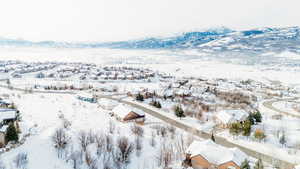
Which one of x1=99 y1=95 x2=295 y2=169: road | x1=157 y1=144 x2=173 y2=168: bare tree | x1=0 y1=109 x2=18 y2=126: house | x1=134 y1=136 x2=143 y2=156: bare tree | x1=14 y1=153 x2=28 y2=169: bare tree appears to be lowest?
x1=99 y1=95 x2=295 y2=169: road

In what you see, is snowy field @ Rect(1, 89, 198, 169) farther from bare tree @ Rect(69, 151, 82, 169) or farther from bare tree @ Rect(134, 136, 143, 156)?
bare tree @ Rect(69, 151, 82, 169)

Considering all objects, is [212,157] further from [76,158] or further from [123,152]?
[76,158]

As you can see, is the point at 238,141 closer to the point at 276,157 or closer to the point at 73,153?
the point at 276,157

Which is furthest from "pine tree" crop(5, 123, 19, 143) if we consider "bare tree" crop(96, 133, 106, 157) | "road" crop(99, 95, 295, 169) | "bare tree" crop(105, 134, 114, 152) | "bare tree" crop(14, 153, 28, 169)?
"road" crop(99, 95, 295, 169)

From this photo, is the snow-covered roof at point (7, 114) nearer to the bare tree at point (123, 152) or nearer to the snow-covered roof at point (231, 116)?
the bare tree at point (123, 152)

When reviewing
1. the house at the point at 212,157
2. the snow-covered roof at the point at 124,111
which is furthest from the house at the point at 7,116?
the house at the point at 212,157

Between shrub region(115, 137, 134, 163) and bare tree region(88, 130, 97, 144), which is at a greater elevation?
bare tree region(88, 130, 97, 144)
